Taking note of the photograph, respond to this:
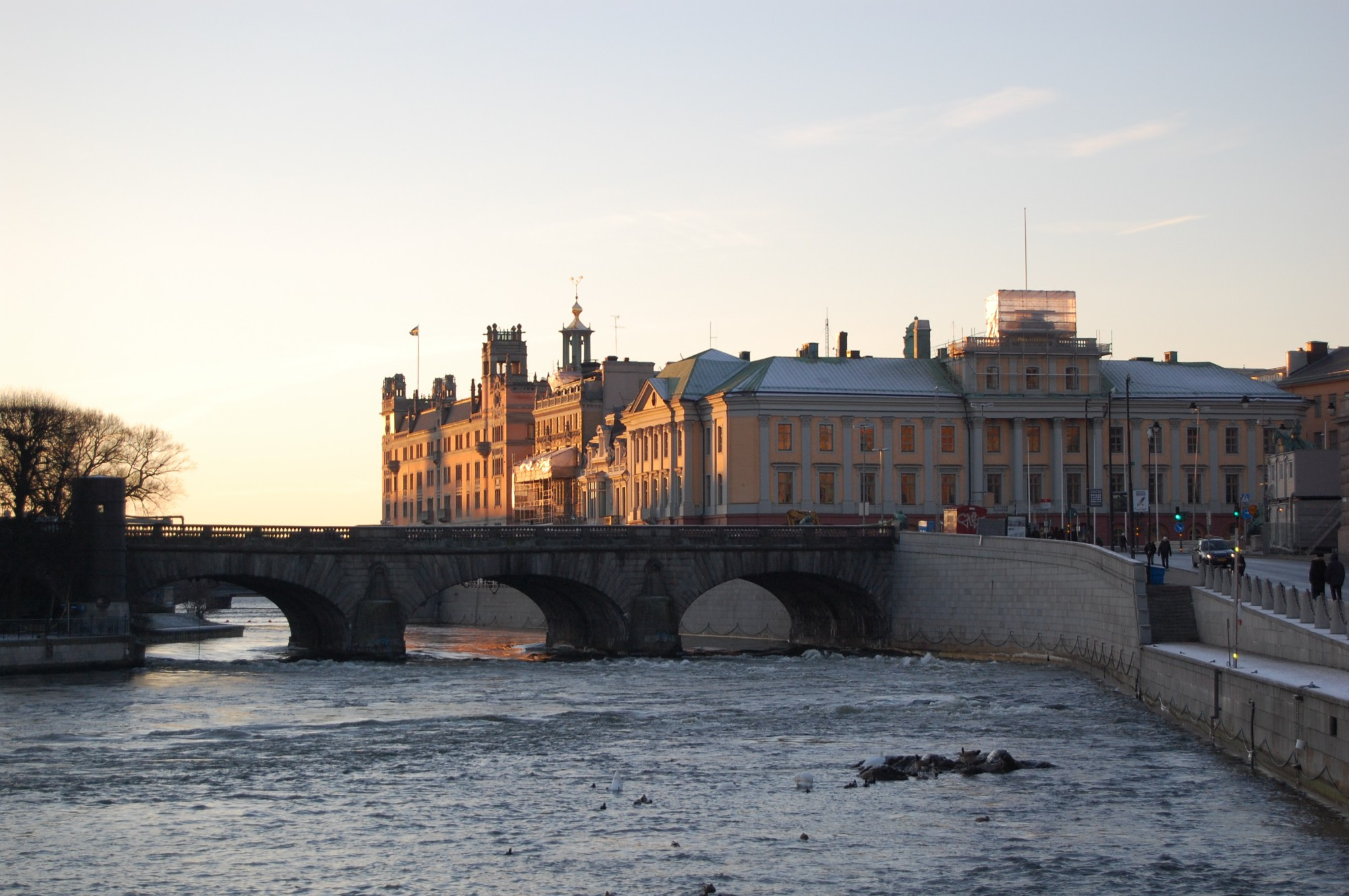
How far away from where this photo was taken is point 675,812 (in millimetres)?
41094

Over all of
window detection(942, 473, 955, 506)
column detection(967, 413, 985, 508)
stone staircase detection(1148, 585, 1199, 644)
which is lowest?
stone staircase detection(1148, 585, 1199, 644)

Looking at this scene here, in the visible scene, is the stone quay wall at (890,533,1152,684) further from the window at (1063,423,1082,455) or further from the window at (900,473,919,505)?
the window at (1063,423,1082,455)

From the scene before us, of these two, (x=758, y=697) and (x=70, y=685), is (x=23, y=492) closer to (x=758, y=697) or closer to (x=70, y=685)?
(x=70, y=685)

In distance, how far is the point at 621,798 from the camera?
43062 millimetres

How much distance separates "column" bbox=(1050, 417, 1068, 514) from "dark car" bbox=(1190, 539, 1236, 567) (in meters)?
35.2

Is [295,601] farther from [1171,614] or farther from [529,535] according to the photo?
[1171,614]

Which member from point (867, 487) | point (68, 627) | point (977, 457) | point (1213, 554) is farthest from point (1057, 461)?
point (68, 627)

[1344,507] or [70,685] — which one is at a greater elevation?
[1344,507]

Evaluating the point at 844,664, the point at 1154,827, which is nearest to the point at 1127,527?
→ the point at 844,664

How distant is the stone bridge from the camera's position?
266ft

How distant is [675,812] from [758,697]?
23.8 m

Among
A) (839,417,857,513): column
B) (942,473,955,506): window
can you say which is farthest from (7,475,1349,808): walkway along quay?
(942,473,955,506): window

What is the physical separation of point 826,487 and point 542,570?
3735cm

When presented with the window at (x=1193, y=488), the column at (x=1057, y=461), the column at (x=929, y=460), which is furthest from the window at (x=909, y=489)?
the window at (x=1193, y=488)
